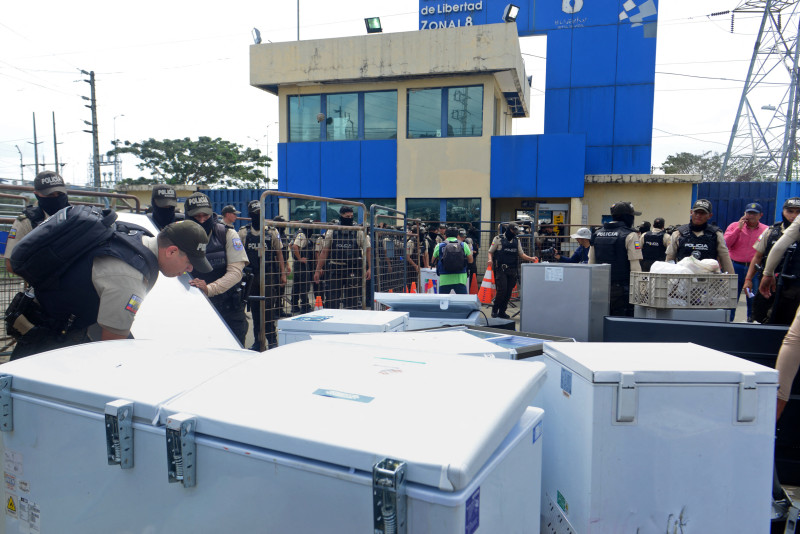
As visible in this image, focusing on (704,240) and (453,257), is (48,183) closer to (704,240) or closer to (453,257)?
(453,257)

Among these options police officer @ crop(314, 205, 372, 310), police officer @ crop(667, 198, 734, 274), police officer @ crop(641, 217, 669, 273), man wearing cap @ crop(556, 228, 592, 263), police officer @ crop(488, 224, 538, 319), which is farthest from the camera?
police officer @ crop(488, 224, 538, 319)

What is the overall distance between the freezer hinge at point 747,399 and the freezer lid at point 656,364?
0.06 ft

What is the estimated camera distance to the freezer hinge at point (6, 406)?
5.76ft

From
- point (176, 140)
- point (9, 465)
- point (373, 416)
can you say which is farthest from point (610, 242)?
point (176, 140)

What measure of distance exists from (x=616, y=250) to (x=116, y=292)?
511 cm

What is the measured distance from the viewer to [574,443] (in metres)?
2.11

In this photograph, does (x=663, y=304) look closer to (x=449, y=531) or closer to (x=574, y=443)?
(x=574, y=443)

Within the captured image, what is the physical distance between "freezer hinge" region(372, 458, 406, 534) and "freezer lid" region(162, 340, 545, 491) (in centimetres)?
3

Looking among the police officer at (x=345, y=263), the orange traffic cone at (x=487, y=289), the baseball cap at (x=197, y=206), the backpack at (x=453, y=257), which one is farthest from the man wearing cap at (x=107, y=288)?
the orange traffic cone at (x=487, y=289)

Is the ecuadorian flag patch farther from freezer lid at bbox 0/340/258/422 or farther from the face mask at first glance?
the face mask

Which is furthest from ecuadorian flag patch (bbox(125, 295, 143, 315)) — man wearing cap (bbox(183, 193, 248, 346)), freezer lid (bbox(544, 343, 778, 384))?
freezer lid (bbox(544, 343, 778, 384))

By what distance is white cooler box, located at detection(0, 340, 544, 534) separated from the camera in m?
1.16

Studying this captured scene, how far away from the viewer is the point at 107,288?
244 cm

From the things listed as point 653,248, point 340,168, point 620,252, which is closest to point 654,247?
point 653,248
